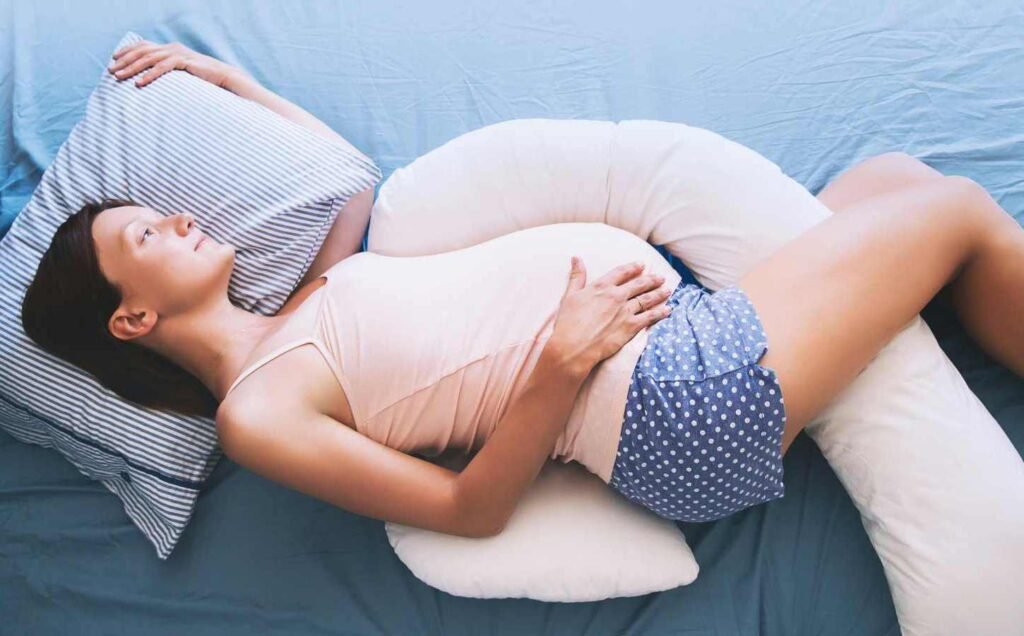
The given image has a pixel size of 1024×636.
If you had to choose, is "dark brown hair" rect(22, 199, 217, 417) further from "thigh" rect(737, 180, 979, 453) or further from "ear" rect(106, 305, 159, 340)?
"thigh" rect(737, 180, 979, 453)

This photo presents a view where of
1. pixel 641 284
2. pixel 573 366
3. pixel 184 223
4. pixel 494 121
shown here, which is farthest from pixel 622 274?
pixel 184 223

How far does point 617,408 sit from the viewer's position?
1.04 m

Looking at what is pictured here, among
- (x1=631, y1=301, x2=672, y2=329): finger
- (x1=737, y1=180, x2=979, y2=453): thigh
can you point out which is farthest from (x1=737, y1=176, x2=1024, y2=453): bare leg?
(x1=631, y1=301, x2=672, y2=329): finger

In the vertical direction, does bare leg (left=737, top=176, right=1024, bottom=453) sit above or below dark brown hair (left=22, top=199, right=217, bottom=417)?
above

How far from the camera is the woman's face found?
44.8 inches

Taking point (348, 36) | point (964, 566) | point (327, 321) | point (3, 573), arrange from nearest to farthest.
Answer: point (964, 566) → point (327, 321) → point (3, 573) → point (348, 36)

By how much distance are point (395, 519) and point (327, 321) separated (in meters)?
0.27

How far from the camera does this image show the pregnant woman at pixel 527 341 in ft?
3.37

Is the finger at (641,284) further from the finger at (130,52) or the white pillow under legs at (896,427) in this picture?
the finger at (130,52)

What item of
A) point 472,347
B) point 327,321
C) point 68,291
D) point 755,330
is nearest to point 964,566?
point 755,330

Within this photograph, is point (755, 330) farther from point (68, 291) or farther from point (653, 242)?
point (68, 291)

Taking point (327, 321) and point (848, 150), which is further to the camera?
point (848, 150)

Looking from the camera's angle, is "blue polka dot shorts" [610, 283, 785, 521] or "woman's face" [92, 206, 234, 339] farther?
"woman's face" [92, 206, 234, 339]

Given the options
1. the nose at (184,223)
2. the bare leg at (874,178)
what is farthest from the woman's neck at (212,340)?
the bare leg at (874,178)
